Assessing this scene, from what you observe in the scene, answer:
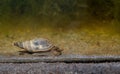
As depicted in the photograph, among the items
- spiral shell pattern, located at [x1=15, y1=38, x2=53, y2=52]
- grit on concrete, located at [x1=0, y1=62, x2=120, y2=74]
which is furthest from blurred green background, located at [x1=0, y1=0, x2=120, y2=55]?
grit on concrete, located at [x1=0, y1=62, x2=120, y2=74]

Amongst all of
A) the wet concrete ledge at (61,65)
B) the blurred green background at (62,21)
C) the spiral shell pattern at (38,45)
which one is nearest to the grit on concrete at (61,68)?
the wet concrete ledge at (61,65)

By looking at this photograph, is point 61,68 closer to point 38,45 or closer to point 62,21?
point 38,45

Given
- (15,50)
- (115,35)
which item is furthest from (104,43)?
(15,50)

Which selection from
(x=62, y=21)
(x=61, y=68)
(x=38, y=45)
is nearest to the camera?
(x=61, y=68)

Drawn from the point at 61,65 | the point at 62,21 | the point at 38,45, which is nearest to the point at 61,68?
the point at 61,65

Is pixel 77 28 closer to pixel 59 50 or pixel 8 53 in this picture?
pixel 59 50

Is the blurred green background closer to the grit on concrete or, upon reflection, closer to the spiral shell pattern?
the spiral shell pattern

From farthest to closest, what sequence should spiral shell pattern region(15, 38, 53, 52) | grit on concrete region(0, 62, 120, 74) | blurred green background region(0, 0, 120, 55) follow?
blurred green background region(0, 0, 120, 55), spiral shell pattern region(15, 38, 53, 52), grit on concrete region(0, 62, 120, 74)

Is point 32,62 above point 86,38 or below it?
below
